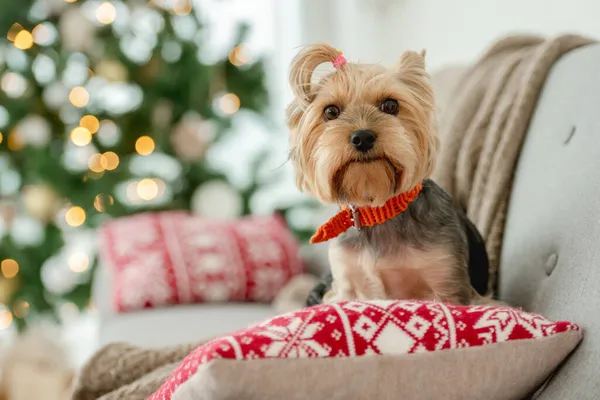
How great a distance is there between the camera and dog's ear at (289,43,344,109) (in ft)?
3.95

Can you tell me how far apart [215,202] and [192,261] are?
2.39 ft

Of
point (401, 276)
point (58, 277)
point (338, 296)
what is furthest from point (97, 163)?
point (401, 276)

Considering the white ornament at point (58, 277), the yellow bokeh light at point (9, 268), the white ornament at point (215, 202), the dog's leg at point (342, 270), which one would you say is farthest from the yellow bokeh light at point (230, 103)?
the dog's leg at point (342, 270)

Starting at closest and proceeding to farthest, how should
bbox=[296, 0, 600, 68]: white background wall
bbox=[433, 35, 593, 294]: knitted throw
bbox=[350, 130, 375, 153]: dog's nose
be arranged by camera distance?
bbox=[350, 130, 375, 153]: dog's nose, bbox=[433, 35, 593, 294]: knitted throw, bbox=[296, 0, 600, 68]: white background wall

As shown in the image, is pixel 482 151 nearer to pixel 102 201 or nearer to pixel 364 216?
pixel 364 216

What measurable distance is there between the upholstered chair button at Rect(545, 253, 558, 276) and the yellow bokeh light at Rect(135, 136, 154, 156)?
2.32 meters

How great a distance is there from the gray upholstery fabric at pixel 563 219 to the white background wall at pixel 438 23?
394 millimetres

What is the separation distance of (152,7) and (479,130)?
77.7 inches

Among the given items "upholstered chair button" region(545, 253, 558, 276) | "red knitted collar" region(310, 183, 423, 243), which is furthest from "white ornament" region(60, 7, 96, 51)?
"upholstered chair button" region(545, 253, 558, 276)

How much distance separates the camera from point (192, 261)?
8.21ft

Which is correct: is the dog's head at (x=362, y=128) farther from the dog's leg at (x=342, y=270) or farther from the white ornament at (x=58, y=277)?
the white ornament at (x=58, y=277)

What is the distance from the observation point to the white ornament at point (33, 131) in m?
3.14

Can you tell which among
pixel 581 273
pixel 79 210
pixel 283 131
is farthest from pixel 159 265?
pixel 581 273

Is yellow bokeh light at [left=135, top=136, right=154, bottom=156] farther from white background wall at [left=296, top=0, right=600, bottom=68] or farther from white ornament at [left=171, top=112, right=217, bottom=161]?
white background wall at [left=296, top=0, right=600, bottom=68]
